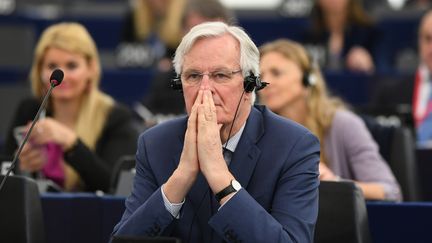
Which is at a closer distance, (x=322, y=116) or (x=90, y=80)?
(x=322, y=116)

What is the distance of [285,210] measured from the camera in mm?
3355

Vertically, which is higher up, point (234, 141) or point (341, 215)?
point (234, 141)

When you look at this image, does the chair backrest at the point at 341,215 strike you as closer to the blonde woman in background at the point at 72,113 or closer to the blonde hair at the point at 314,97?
the blonde hair at the point at 314,97

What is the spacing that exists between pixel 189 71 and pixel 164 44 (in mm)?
5166

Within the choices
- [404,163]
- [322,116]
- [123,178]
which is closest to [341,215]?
[123,178]

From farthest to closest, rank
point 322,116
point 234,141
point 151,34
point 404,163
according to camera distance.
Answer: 1. point 151,34
2. point 404,163
3. point 322,116
4. point 234,141

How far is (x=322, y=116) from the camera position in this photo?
5109 mm

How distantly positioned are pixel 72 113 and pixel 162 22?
3.23 m

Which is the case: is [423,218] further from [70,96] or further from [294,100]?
[70,96]

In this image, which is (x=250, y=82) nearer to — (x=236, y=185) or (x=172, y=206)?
(x=236, y=185)

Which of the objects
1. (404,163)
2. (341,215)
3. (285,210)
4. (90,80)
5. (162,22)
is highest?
(162,22)

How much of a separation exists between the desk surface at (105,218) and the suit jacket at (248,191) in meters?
0.56

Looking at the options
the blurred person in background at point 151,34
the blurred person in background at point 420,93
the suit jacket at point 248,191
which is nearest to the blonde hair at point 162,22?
the blurred person in background at point 151,34

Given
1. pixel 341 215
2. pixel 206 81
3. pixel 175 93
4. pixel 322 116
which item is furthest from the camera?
pixel 175 93
